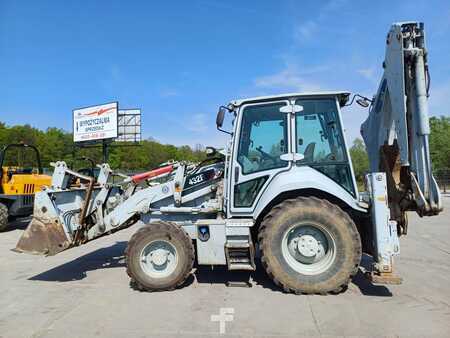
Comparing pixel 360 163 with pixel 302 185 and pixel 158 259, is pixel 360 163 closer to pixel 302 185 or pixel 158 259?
pixel 302 185

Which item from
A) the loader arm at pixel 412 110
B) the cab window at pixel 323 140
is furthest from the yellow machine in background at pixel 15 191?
the loader arm at pixel 412 110

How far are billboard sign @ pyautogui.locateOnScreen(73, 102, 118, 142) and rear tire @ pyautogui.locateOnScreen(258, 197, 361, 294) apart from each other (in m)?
24.7

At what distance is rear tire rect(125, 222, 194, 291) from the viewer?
16.6 ft

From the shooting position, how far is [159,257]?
16.9 feet

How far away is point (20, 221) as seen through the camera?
13.7 metres

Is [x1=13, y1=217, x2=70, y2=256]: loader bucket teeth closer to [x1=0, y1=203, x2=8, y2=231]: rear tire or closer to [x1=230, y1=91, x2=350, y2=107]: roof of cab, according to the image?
[x1=230, y1=91, x2=350, y2=107]: roof of cab

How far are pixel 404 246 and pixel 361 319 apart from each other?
4606 millimetres

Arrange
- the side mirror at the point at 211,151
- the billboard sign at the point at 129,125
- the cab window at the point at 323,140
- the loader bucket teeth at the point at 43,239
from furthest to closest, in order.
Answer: the billboard sign at the point at 129,125 < the side mirror at the point at 211,151 < the loader bucket teeth at the point at 43,239 < the cab window at the point at 323,140

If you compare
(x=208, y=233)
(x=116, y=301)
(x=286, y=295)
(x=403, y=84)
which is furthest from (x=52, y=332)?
(x=403, y=84)

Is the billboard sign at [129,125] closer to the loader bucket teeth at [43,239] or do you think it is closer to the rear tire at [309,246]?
the loader bucket teeth at [43,239]

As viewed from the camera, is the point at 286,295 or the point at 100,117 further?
the point at 100,117

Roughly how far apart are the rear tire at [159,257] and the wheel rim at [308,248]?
4.44 feet

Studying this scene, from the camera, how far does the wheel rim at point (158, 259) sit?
16.9 feet

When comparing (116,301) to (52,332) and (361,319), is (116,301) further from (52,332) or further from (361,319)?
(361,319)
